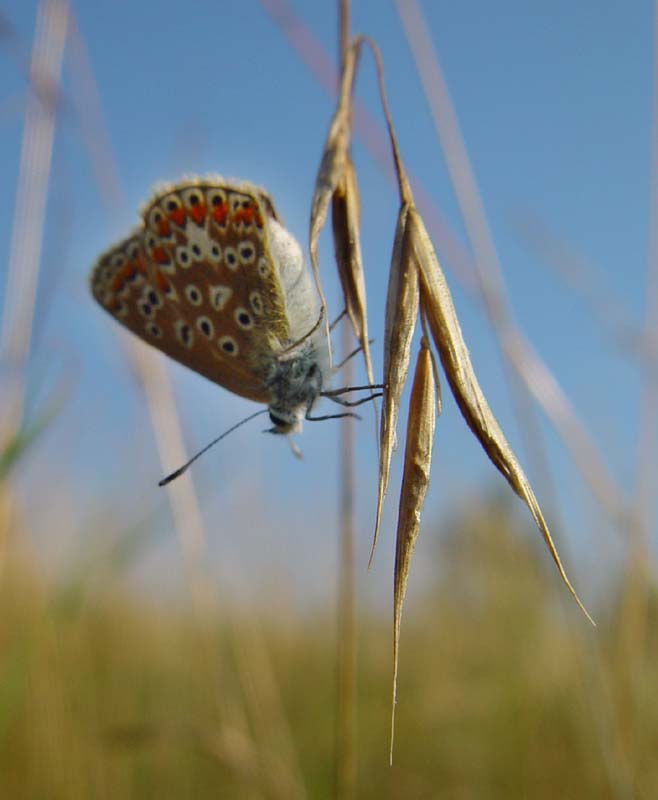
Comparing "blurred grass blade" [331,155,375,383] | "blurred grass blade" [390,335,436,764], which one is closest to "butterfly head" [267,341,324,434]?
"blurred grass blade" [331,155,375,383]

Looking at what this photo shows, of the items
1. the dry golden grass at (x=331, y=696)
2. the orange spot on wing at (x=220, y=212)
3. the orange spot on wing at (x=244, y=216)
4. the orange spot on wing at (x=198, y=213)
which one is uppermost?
the orange spot on wing at (x=198, y=213)

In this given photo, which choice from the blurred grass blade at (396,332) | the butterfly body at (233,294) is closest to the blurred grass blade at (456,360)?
the blurred grass blade at (396,332)

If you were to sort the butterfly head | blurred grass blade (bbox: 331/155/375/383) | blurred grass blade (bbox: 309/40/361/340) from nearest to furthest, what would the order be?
blurred grass blade (bbox: 309/40/361/340), blurred grass blade (bbox: 331/155/375/383), the butterfly head

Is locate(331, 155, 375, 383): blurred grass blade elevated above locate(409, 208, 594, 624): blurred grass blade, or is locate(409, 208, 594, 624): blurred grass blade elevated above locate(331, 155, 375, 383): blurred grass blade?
locate(331, 155, 375, 383): blurred grass blade

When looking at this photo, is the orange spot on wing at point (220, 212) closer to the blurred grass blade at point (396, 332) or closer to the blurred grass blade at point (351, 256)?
the blurred grass blade at point (351, 256)

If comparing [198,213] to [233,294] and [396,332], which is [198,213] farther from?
[396,332]

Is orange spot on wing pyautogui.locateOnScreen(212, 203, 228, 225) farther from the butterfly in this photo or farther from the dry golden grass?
the dry golden grass

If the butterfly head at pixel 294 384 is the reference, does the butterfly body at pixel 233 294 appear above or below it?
above
